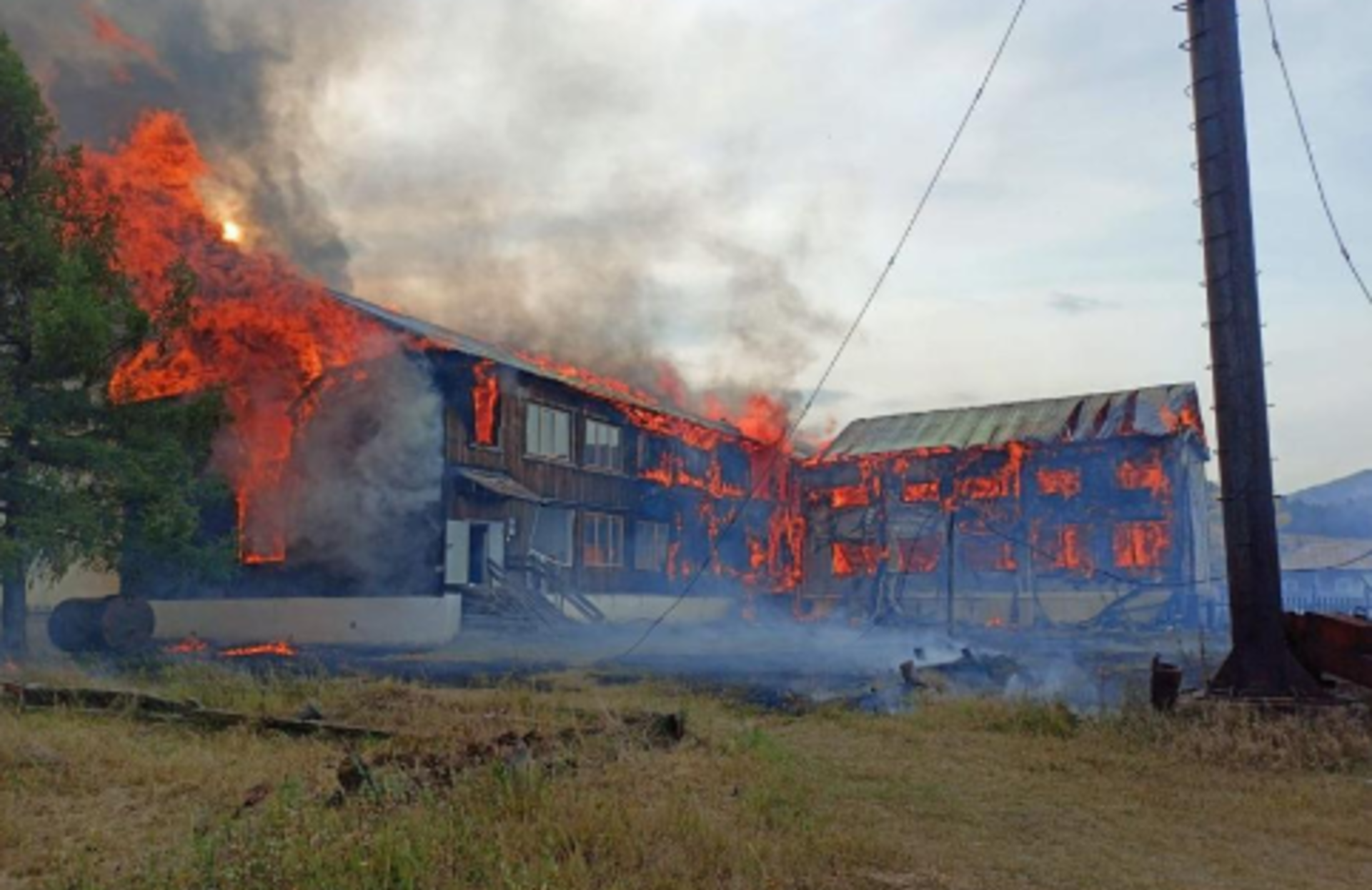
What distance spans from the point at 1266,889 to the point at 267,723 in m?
8.42

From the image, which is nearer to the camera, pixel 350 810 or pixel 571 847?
pixel 571 847

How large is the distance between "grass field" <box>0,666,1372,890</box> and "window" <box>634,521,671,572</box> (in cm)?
2071

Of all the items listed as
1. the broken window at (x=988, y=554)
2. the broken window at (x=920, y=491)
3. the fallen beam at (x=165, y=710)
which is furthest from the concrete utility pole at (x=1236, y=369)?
the broken window at (x=920, y=491)

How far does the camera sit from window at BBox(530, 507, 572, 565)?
28.8 meters

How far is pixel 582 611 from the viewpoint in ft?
91.4

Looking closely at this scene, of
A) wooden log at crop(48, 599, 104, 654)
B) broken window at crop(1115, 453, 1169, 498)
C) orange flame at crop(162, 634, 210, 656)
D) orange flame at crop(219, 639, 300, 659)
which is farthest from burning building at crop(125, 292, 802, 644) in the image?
broken window at crop(1115, 453, 1169, 498)

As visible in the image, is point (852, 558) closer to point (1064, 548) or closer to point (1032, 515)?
point (1032, 515)

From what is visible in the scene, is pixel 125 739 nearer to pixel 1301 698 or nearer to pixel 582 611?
pixel 1301 698

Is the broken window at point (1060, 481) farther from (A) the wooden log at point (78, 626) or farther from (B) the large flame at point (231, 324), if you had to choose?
(A) the wooden log at point (78, 626)

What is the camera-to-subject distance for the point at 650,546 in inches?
1316

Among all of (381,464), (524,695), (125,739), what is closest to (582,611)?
(381,464)

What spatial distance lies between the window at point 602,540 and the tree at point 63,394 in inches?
542

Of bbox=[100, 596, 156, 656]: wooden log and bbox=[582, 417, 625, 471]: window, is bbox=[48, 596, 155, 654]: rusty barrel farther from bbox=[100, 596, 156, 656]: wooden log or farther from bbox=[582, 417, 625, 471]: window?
bbox=[582, 417, 625, 471]: window

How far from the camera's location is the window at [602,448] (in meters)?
31.0
